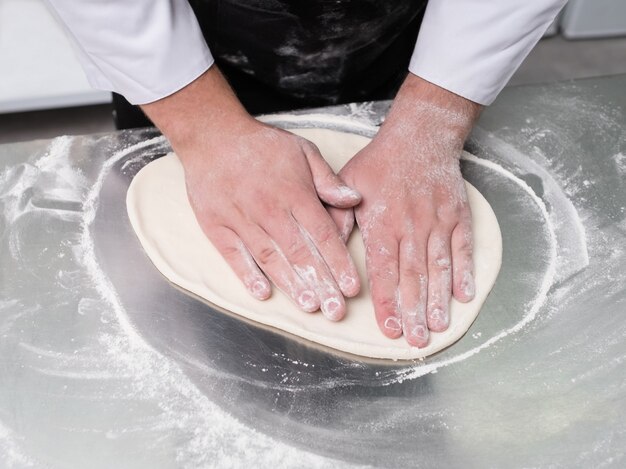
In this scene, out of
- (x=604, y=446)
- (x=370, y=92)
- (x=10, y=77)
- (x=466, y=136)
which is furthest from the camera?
(x=10, y=77)

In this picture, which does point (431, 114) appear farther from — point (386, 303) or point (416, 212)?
point (386, 303)

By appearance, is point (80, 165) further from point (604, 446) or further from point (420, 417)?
point (604, 446)

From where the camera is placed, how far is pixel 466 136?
99cm

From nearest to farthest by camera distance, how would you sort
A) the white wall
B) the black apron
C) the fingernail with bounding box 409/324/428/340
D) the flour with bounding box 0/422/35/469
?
the flour with bounding box 0/422/35/469 → the fingernail with bounding box 409/324/428/340 → the black apron → the white wall

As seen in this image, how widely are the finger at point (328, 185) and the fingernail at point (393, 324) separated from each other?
0.17 meters

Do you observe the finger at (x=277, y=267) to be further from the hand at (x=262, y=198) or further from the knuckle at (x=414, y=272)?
the knuckle at (x=414, y=272)

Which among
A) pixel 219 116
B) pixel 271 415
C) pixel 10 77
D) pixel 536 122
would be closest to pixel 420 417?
pixel 271 415

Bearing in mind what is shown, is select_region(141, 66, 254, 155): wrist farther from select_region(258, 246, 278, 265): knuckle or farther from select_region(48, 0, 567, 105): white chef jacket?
select_region(258, 246, 278, 265): knuckle

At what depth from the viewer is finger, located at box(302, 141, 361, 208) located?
34.8 inches

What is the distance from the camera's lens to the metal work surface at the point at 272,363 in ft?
2.34

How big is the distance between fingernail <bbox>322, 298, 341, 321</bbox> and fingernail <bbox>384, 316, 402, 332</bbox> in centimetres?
6

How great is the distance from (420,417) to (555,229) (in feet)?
1.23

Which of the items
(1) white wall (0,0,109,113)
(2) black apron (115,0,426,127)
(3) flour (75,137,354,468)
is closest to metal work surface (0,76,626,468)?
(3) flour (75,137,354,468)

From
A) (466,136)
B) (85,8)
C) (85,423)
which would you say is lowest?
(85,423)
